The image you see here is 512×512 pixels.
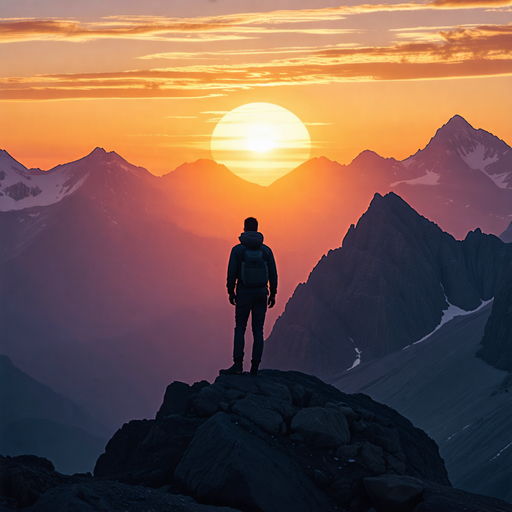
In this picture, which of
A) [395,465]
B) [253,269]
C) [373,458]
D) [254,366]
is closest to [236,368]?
[254,366]

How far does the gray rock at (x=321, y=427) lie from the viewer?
57.7 feet

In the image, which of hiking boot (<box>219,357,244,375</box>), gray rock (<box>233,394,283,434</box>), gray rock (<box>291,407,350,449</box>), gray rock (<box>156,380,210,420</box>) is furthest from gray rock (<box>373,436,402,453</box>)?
gray rock (<box>156,380,210,420</box>)

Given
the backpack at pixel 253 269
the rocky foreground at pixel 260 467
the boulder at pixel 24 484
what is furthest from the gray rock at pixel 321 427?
the boulder at pixel 24 484

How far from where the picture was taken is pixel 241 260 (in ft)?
63.3

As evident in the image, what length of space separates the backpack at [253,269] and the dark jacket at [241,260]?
17 centimetres

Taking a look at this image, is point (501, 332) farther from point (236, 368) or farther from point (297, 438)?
point (297, 438)

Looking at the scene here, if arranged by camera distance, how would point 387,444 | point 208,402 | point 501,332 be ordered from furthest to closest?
1. point 501,332
2. point 208,402
3. point 387,444

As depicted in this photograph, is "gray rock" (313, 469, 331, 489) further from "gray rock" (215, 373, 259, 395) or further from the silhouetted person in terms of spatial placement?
the silhouetted person

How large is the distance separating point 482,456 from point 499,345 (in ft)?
267

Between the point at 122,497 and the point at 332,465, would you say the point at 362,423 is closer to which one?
the point at 332,465

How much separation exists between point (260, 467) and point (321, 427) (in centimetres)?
282

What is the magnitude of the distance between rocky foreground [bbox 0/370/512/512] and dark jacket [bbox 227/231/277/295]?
102 inches

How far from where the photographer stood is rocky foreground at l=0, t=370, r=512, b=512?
14125 millimetres

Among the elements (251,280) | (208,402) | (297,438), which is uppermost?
(251,280)
